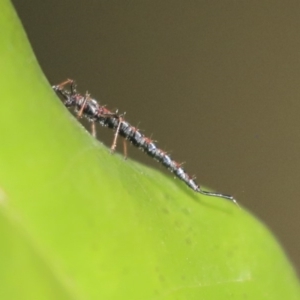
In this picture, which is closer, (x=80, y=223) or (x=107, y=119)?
(x=80, y=223)

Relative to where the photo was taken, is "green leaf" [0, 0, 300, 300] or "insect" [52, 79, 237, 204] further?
"insect" [52, 79, 237, 204]

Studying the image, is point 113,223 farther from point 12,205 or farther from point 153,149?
point 153,149

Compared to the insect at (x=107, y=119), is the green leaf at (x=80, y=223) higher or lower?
lower

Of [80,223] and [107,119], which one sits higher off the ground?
[107,119]

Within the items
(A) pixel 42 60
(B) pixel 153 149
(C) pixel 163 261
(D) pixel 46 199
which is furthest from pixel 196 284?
(A) pixel 42 60

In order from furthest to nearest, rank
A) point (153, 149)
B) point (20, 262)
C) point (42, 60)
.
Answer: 1. point (42, 60)
2. point (153, 149)
3. point (20, 262)

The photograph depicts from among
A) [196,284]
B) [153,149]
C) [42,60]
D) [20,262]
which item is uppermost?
[42,60]

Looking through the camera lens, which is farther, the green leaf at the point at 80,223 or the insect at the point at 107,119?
the insect at the point at 107,119

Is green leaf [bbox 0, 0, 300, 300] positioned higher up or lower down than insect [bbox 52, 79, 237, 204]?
lower down
